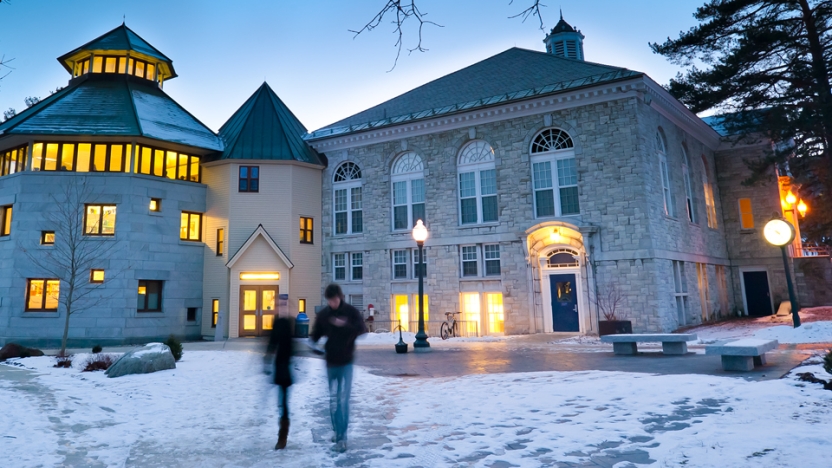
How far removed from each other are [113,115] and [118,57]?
489 cm

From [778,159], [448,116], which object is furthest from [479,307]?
[778,159]

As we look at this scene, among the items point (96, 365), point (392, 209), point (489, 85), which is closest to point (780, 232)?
point (489, 85)

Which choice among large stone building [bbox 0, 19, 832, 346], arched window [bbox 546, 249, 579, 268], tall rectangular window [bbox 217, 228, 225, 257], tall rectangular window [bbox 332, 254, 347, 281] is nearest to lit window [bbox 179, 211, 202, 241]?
large stone building [bbox 0, 19, 832, 346]

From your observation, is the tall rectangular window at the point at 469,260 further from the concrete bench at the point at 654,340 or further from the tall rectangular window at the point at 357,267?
the concrete bench at the point at 654,340

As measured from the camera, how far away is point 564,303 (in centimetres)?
2211

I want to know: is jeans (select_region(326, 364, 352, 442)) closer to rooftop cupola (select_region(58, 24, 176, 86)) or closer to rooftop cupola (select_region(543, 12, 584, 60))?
rooftop cupola (select_region(58, 24, 176, 86))

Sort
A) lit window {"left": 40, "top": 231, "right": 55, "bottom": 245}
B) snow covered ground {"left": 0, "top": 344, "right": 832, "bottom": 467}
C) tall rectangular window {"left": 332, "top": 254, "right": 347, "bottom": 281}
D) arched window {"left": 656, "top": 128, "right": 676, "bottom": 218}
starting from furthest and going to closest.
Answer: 1. tall rectangular window {"left": 332, "top": 254, "right": 347, "bottom": 281}
2. arched window {"left": 656, "top": 128, "right": 676, "bottom": 218}
3. lit window {"left": 40, "top": 231, "right": 55, "bottom": 245}
4. snow covered ground {"left": 0, "top": 344, "right": 832, "bottom": 467}

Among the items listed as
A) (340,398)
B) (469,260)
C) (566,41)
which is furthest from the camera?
(566,41)

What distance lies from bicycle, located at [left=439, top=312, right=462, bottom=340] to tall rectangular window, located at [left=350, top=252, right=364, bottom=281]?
18.4 feet

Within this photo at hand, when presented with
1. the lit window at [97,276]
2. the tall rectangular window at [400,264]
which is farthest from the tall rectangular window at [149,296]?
the tall rectangular window at [400,264]

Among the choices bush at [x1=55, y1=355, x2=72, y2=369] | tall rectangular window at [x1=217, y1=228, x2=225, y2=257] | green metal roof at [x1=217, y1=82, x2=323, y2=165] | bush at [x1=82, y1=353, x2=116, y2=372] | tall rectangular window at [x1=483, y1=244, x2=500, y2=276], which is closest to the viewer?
bush at [x1=82, y1=353, x2=116, y2=372]

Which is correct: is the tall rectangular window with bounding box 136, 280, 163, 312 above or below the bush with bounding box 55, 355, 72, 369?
above

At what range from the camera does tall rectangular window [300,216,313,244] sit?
27.3 metres

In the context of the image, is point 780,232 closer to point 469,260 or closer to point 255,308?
point 469,260
